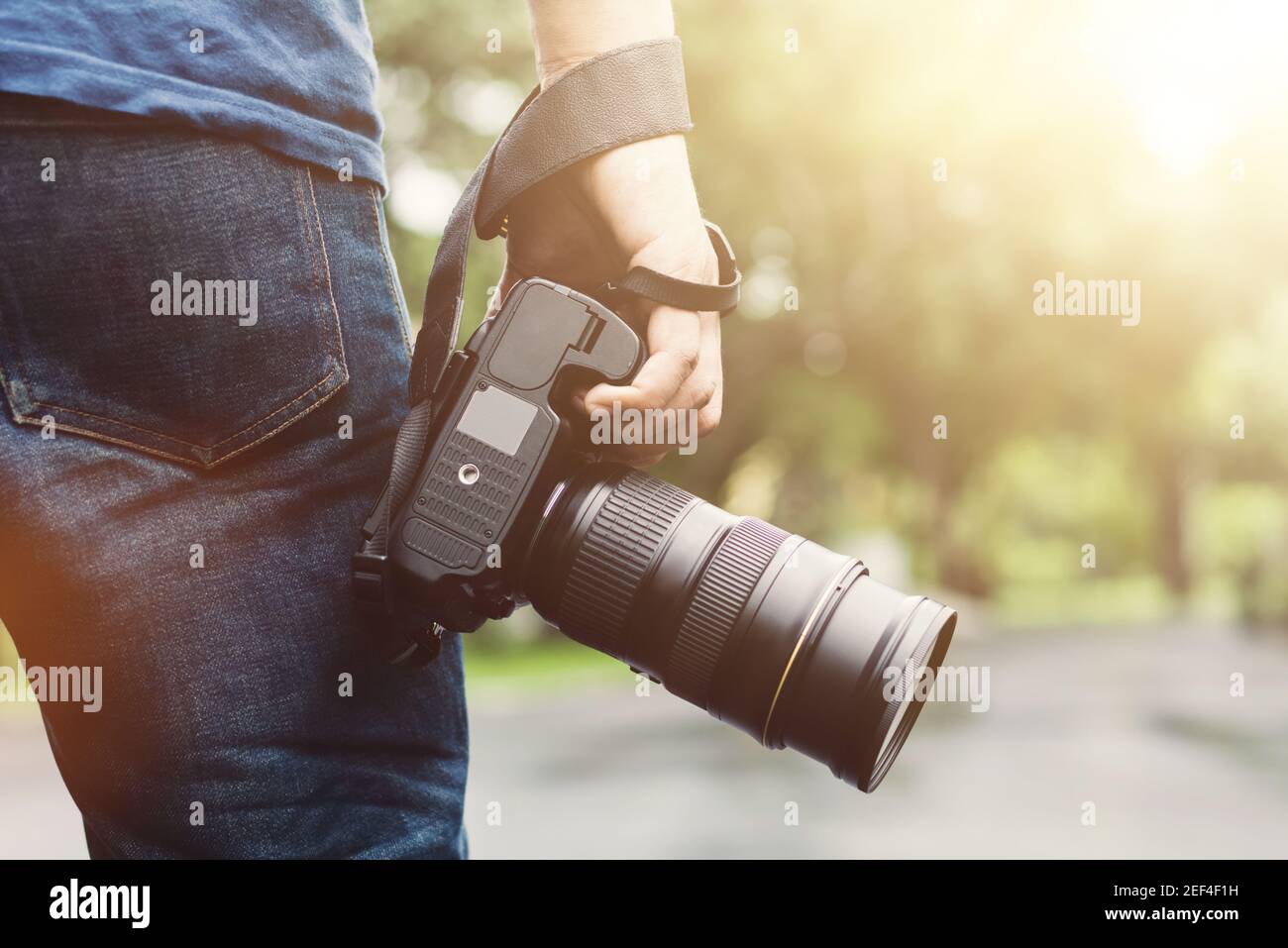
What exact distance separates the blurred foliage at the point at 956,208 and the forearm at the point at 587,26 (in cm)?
1162

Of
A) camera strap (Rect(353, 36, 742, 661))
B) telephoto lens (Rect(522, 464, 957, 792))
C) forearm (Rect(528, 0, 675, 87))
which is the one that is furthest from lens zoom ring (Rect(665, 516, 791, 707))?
forearm (Rect(528, 0, 675, 87))

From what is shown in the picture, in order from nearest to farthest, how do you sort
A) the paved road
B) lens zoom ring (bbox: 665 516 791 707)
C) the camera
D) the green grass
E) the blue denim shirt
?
the blue denim shirt, the camera, lens zoom ring (bbox: 665 516 791 707), the paved road, the green grass

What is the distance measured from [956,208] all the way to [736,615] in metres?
16.2

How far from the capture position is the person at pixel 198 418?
4.16 feet

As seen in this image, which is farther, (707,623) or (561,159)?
(707,623)

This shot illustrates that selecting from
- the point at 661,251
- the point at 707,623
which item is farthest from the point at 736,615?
the point at 661,251

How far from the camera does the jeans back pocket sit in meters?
1.27

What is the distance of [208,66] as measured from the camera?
1.32 metres

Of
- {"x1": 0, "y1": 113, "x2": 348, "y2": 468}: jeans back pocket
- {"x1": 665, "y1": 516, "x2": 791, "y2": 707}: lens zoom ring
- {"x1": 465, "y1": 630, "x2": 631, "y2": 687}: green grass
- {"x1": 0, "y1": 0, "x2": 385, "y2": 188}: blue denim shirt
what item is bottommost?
{"x1": 465, "y1": 630, "x2": 631, "y2": 687}: green grass

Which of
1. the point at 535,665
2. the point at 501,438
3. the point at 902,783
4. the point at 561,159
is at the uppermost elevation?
the point at 561,159

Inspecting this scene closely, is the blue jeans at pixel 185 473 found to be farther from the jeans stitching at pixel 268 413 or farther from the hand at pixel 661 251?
the hand at pixel 661 251

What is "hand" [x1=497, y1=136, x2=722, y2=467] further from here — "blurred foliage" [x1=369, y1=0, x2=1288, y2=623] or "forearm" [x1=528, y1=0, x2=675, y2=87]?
"blurred foliage" [x1=369, y1=0, x2=1288, y2=623]

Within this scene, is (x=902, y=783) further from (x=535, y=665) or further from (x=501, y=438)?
(x=535, y=665)

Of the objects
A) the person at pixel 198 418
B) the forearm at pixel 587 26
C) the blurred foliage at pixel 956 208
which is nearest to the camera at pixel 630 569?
the person at pixel 198 418
